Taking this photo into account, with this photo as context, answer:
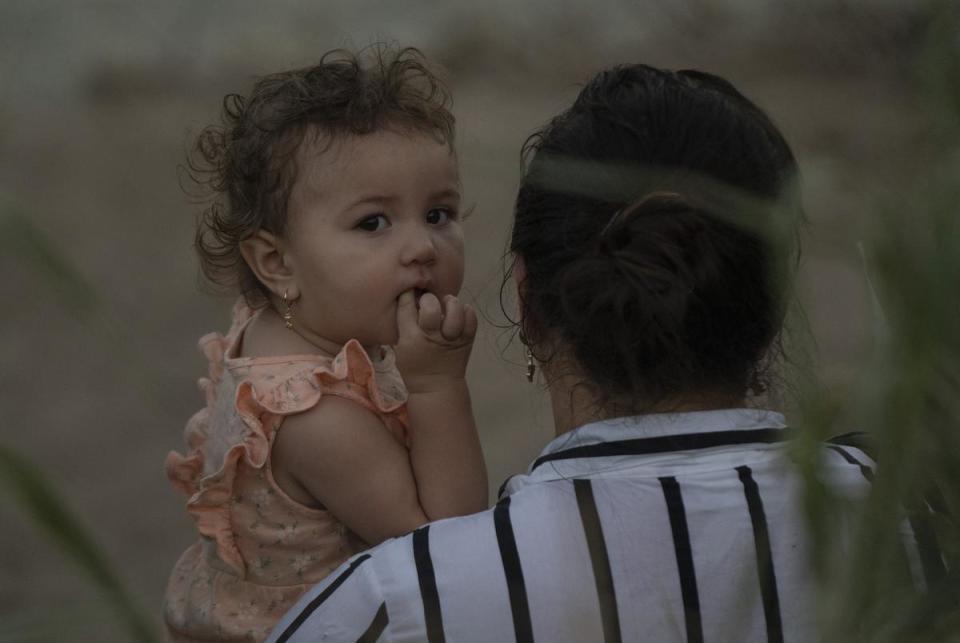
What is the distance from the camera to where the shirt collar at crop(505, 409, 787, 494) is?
1506 millimetres

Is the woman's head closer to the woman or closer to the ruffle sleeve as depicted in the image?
the woman

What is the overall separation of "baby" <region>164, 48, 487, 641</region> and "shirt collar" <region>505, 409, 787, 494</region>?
1.45 feet

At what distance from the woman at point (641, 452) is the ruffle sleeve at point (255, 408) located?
1.55 feet

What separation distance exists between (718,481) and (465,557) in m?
0.27

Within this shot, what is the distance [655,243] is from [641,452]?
0.74ft

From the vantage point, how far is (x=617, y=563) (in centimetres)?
145

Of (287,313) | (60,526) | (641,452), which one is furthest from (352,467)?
(60,526)

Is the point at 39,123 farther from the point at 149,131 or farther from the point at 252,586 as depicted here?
the point at 252,586

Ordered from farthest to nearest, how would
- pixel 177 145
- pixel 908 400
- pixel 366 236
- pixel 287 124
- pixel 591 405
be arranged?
pixel 177 145 < pixel 287 124 < pixel 366 236 < pixel 591 405 < pixel 908 400

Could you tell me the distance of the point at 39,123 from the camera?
7.83m

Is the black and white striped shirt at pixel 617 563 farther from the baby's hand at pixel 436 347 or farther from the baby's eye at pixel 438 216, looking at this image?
the baby's eye at pixel 438 216

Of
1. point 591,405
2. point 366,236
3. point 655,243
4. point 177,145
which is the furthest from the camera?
point 177,145

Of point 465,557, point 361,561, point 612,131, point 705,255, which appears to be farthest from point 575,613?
point 612,131

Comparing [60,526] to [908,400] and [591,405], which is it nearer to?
[908,400]
